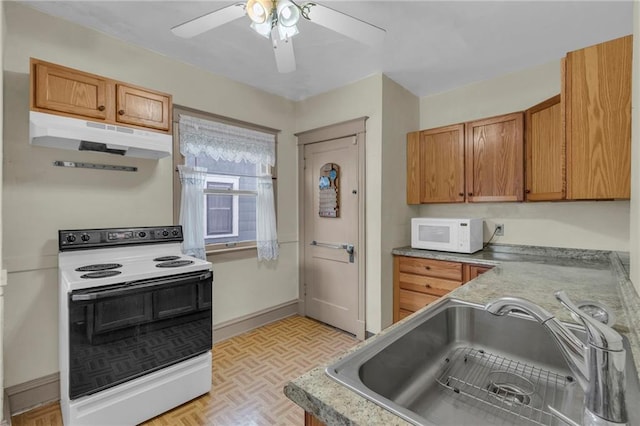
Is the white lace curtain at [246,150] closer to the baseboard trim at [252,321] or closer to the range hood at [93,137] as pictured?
the range hood at [93,137]

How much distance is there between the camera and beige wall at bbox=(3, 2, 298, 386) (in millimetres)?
1902

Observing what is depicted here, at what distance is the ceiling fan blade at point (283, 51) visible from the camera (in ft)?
5.75

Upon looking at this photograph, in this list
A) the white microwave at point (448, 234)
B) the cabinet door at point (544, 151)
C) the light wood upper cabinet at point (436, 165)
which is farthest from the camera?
the light wood upper cabinet at point (436, 165)

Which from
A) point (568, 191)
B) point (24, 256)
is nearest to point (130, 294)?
point (24, 256)

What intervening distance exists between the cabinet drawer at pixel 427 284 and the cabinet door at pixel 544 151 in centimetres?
102

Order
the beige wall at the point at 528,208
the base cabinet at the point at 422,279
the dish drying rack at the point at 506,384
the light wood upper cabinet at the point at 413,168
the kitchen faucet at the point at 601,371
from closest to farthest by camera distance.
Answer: the kitchen faucet at the point at 601,371
the dish drying rack at the point at 506,384
the beige wall at the point at 528,208
the base cabinet at the point at 422,279
the light wood upper cabinet at the point at 413,168

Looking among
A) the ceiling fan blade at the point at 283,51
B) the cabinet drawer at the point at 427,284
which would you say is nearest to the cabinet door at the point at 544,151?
the cabinet drawer at the point at 427,284

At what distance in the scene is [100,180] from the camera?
222 centimetres

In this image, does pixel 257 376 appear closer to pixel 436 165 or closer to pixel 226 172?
pixel 226 172

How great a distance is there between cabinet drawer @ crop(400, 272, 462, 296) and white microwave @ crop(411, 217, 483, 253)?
31 centimetres

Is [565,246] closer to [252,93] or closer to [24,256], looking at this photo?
[252,93]

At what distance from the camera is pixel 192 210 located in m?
2.70

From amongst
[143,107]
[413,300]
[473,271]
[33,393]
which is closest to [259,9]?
[143,107]

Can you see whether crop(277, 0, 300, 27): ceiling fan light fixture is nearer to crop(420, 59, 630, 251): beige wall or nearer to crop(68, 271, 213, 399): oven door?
crop(68, 271, 213, 399): oven door
